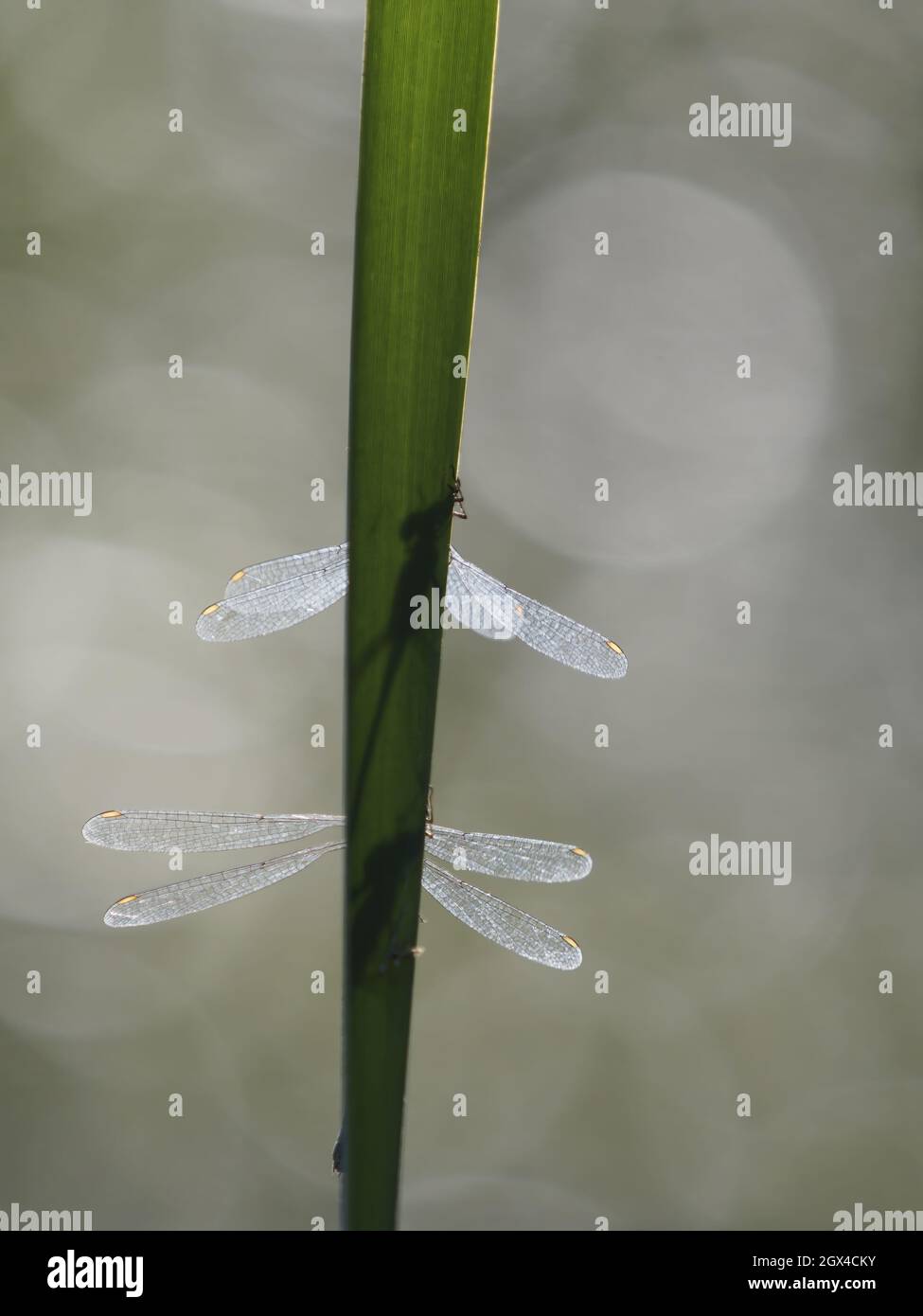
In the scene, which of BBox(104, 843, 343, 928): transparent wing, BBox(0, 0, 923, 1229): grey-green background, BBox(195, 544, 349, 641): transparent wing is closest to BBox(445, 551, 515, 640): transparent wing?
BBox(195, 544, 349, 641): transparent wing

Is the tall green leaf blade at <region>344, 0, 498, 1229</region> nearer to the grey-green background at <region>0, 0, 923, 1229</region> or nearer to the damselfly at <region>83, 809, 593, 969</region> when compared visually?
the damselfly at <region>83, 809, 593, 969</region>

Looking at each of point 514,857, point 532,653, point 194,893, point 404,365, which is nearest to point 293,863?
point 194,893

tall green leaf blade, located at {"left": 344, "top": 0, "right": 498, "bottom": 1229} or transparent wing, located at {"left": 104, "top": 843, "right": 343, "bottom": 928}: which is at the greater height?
tall green leaf blade, located at {"left": 344, "top": 0, "right": 498, "bottom": 1229}

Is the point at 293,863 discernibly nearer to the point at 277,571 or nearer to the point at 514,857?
the point at 514,857

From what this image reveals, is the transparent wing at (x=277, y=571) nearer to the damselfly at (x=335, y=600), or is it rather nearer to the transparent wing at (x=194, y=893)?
the damselfly at (x=335, y=600)

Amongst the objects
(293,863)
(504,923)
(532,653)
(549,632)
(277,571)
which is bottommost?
(504,923)

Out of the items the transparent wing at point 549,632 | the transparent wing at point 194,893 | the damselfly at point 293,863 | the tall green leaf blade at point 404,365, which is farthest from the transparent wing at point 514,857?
the tall green leaf blade at point 404,365

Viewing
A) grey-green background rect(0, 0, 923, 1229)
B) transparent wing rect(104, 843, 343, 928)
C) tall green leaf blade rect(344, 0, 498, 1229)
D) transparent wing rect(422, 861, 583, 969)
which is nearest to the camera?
tall green leaf blade rect(344, 0, 498, 1229)

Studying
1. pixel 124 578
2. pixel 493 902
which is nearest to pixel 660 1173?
pixel 124 578
